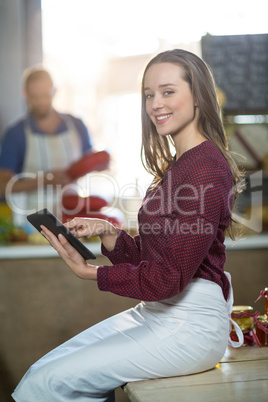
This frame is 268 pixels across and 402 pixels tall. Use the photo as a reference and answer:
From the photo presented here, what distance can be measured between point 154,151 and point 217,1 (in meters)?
2.21

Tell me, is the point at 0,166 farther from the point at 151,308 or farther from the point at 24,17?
the point at 151,308

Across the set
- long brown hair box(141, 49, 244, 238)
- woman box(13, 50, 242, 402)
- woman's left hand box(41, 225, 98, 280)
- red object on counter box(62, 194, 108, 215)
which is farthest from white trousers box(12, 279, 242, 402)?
red object on counter box(62, 194, 108, 215)

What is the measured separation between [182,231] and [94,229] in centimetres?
36

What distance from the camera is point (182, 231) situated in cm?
111

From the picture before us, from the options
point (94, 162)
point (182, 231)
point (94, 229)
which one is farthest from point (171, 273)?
point (94, 162)

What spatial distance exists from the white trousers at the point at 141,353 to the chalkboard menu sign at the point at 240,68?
177 cm

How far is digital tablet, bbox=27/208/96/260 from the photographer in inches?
46.0

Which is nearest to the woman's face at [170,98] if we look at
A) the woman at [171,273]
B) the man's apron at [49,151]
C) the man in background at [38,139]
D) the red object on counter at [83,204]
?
the woman at [171,273]

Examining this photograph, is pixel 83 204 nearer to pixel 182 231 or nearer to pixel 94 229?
pixel 94 229

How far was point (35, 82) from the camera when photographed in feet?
9.21

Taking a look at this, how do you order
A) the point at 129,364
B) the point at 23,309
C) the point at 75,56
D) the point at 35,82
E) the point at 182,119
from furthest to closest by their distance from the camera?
the point at 75,56
the point at 35,82
the point at 23,309
the point at 182,119
the point at 129,364

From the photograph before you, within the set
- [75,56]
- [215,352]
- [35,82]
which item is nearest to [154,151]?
[215,352]

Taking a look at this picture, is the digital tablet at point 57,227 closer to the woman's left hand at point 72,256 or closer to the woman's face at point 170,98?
the woman's left hand at point 72,256

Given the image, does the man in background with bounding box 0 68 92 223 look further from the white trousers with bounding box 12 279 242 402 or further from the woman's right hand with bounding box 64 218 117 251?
the white trousers with bounding box 12 279 242 402
